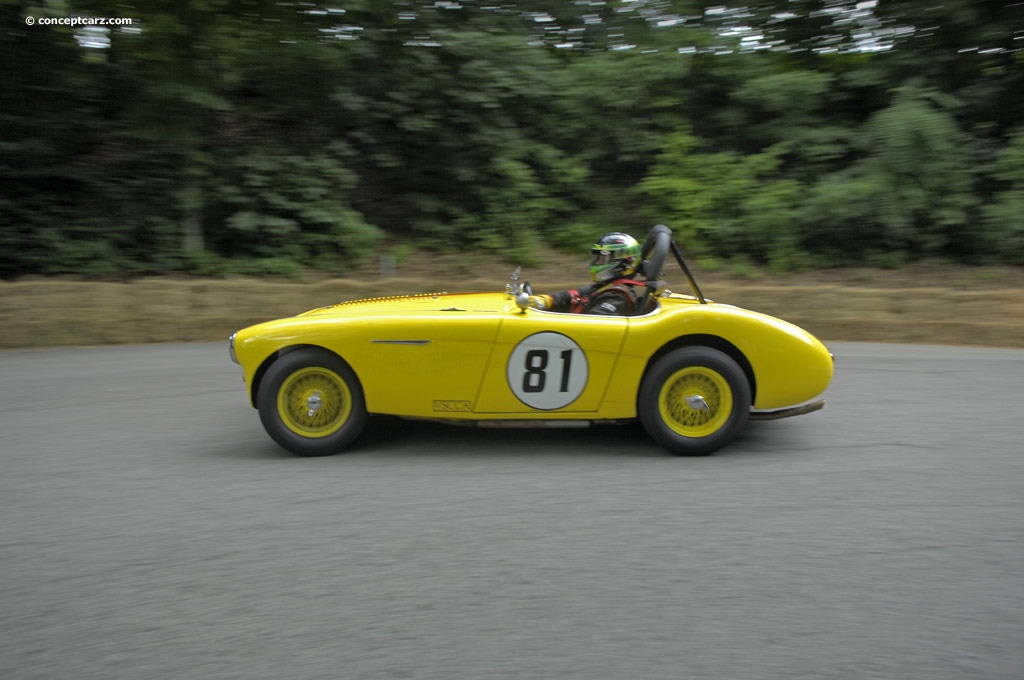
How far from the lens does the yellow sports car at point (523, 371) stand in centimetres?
479

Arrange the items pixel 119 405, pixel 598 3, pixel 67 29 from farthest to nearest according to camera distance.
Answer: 1. pixel 598 3
2. pixel 67 29
3. pixel 119 405

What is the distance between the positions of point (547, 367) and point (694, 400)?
32.7 inches

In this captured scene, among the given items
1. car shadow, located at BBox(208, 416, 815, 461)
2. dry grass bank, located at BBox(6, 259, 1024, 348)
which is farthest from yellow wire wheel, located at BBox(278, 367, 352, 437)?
dry grass bank, located at BBox(6, 259, 1024, 348)

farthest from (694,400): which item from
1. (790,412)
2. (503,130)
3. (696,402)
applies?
(503,130)

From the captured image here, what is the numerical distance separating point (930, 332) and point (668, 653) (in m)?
6.91

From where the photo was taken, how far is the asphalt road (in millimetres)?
2832

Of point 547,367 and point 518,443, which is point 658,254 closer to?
point 547,367

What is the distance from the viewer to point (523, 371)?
4793 mm

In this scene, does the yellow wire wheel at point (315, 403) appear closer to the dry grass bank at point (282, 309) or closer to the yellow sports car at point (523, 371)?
the yellow sports car at point (523, 371)

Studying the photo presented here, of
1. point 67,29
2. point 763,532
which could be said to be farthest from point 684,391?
→ point 67,29

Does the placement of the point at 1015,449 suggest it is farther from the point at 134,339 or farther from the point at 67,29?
the point at 67,29

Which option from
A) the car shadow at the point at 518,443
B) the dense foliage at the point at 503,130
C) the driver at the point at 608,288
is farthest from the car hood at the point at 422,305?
the dense foliage at the point at 503,130

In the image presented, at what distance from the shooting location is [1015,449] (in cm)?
500

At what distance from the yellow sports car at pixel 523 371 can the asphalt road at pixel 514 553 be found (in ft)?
0.72
